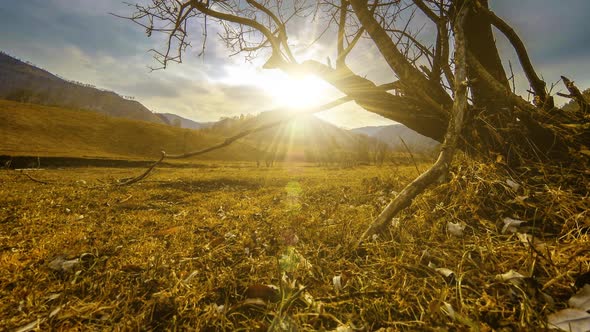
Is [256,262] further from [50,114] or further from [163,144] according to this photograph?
[50,114]

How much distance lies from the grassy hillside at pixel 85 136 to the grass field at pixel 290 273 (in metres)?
31.4

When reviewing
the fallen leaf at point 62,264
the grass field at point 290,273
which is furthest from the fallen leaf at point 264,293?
the fallen leaf at point 62,264

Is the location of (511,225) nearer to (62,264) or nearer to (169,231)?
(169,231)

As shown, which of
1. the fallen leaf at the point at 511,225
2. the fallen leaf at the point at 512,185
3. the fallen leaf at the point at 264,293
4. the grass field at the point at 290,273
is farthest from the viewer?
the fallen leaf at the point at 512,185

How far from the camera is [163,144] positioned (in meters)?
49.0

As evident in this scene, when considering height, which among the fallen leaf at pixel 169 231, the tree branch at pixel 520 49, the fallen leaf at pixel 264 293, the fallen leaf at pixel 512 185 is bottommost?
the fallen leaf at pixel 169 231

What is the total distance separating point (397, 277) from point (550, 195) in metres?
1.82

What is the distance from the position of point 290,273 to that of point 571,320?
147 cm

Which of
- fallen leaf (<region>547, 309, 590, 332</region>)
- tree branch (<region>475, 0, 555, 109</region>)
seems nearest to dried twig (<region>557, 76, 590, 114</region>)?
tree branch (<region>475, 0, 555, 109</region>)

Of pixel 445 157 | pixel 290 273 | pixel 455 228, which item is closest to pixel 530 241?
pixel 455 228

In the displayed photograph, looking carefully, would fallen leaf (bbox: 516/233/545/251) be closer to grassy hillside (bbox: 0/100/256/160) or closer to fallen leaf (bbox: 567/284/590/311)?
fallen leaf (bbox: 567/284/590/311)

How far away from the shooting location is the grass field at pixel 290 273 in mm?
1325

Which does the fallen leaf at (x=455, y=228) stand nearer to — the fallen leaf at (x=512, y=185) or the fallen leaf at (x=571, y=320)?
the fallen leaf at (x=512, y=185)

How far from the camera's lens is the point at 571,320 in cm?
106
